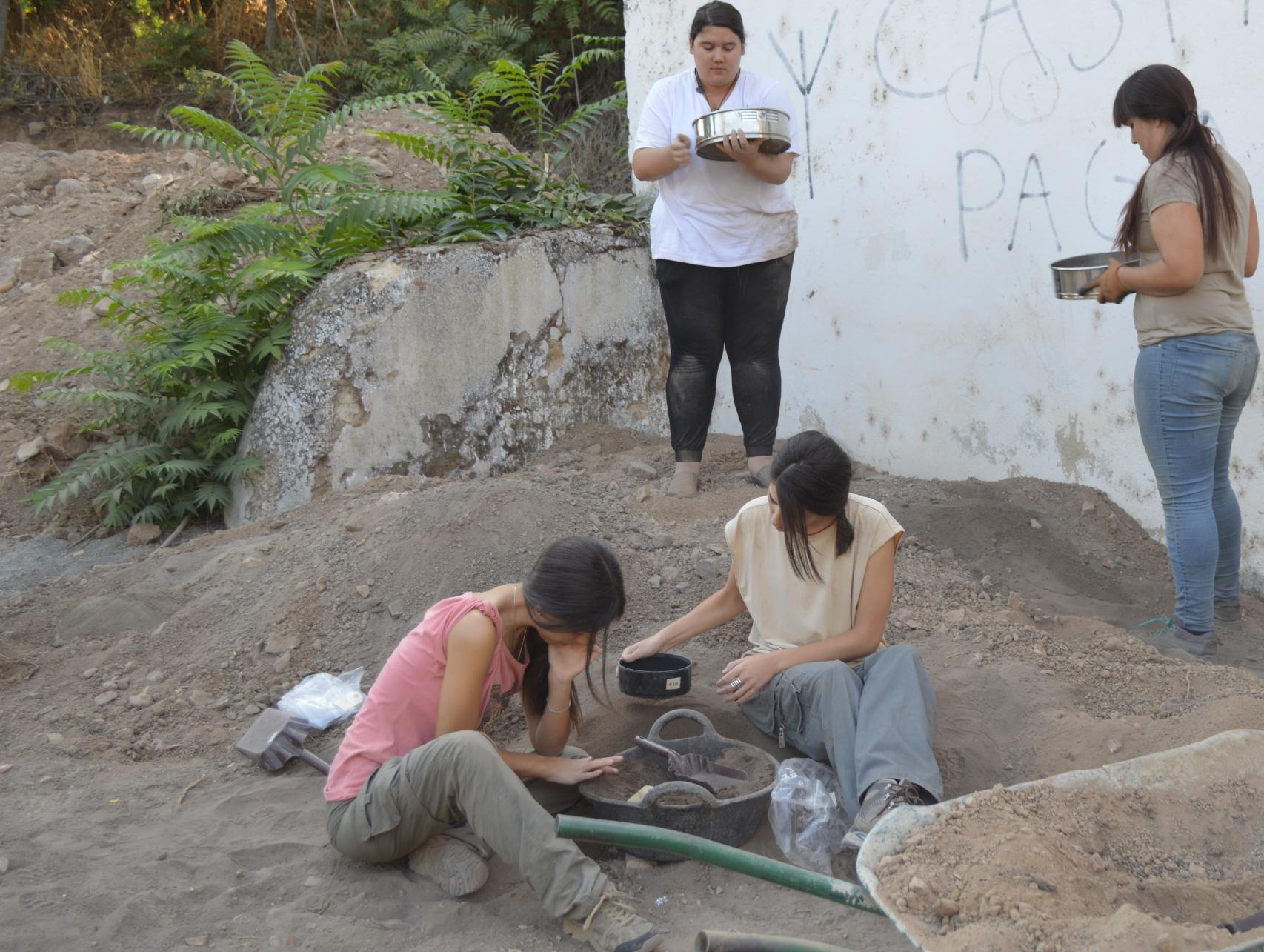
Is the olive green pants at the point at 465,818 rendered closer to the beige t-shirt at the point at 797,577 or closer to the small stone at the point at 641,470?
the beige t-shirt at the point at 797,577

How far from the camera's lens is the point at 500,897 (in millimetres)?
2496

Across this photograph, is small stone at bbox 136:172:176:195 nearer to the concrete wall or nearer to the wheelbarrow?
the concrete wall

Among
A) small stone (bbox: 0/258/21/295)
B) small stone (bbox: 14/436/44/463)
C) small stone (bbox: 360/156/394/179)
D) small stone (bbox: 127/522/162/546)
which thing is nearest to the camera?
small stone (bbox: 127/522/162/546)

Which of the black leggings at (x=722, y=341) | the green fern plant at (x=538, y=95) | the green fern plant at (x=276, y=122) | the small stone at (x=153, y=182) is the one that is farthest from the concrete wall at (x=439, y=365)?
the small stone at (x=153, y=182)

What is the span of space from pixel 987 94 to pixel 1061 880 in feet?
10.9

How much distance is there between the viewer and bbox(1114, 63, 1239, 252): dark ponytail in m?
3.09

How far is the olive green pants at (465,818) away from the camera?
229 cm

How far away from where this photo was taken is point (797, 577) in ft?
9.69

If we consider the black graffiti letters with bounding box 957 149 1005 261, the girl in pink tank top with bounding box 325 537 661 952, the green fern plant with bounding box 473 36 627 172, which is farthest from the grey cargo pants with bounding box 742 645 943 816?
the green fern plant with bounding box 473 36 627 172

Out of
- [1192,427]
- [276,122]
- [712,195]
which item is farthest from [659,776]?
[276,122]

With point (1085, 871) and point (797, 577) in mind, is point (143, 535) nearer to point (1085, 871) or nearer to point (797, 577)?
point (797, 577)

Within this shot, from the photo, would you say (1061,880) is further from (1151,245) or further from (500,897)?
(1151,245)

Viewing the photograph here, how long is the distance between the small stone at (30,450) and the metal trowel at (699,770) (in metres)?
4.29

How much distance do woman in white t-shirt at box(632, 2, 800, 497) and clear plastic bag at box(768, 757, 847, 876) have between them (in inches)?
77.5
